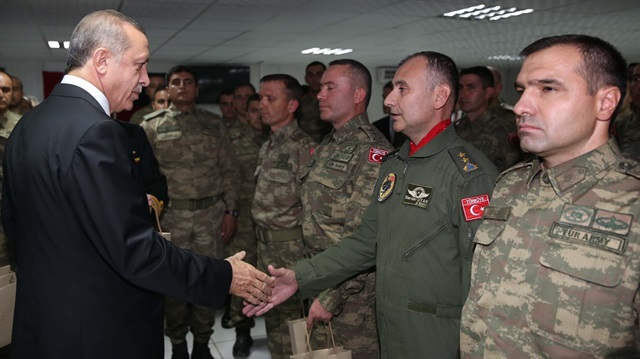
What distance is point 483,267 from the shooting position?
4.93 ft

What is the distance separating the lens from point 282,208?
133 inches

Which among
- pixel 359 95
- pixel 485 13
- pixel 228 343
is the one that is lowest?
pixel 228 343

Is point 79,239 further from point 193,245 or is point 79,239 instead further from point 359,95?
point 193,245

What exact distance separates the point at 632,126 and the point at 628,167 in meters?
3.00

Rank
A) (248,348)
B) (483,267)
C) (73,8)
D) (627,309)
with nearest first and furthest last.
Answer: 1. (627,309)
2. (483,267)
3. (248,348)
4. (73,8)

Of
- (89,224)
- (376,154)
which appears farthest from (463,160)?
(89,224)

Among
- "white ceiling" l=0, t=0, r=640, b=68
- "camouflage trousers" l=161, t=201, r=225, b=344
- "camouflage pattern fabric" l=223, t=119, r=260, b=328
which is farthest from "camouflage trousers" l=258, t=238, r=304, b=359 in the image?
"white ceiling" l=0, t=0, r=640, b=68

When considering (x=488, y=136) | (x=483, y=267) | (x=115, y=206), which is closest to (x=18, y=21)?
(x=488, y=136)

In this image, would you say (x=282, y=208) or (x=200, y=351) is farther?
(x=200, y=351)

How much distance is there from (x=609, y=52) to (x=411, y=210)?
856 millimetres

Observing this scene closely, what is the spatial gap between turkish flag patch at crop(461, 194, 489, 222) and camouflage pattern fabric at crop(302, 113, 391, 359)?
2.35ft

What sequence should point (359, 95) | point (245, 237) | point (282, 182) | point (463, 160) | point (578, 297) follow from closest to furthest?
point (578, 297)
point (463, 160)
point (359, 95)
point (282, 182)
point (245, 237)

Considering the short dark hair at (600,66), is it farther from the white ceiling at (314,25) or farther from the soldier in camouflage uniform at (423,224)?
the white ceiling at (314,25)

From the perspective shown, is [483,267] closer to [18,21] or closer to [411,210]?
[411,210]
